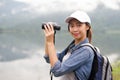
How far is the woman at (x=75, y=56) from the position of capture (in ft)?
11.7

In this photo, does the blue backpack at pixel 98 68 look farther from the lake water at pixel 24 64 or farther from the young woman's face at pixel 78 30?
the lake water at pixel 24 64

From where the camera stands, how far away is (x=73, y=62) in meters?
3.56

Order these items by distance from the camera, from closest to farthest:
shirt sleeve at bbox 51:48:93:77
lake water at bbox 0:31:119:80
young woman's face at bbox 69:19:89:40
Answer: shirt sleeve at bbox 51:48:93:77 → young woman's face at bbox 69:19:89:40 → lake water at bbox 0:31:119:80

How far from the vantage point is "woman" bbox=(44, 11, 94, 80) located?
3554 millimetres

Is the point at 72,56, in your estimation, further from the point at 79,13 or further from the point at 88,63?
the point at 79,13

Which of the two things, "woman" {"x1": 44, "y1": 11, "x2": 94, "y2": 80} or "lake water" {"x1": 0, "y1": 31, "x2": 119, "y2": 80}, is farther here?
"lake water" {"x1": 0, "y1": 31, "x2": 119, "y2": 80}

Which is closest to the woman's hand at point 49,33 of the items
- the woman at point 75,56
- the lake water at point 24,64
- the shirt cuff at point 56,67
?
the woman at point 75,56

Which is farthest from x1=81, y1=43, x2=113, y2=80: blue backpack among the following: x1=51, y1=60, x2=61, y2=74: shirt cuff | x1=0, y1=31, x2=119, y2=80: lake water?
x1=0, y1=31, x2=119, y2=80: lake water

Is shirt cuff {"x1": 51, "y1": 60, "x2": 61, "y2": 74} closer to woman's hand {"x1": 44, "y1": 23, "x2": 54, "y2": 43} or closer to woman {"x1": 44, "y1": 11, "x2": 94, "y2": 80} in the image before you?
woman {"x1": 44, "y1": 11, "x2": 94, "y2": 80}

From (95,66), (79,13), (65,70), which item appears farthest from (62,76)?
(79,13)

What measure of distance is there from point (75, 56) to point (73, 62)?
65 mm

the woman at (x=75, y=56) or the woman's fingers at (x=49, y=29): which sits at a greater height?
the woman's fingers at (x=49, y=29)

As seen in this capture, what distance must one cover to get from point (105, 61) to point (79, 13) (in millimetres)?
583

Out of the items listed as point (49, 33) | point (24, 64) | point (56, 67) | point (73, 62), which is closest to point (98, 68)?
point (73, 62)
